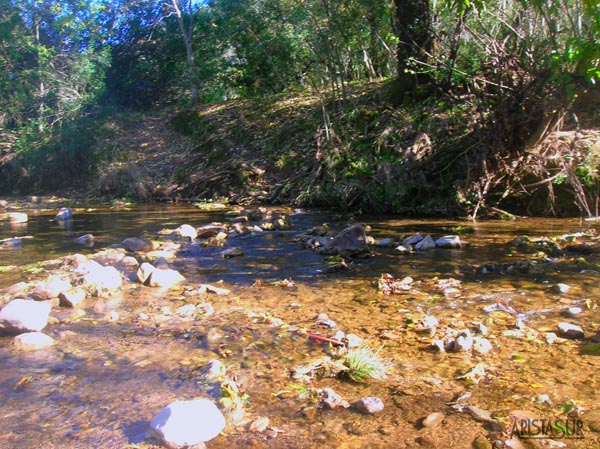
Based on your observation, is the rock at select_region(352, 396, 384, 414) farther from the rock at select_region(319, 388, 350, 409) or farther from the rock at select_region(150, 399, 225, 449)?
the rock at select_region(150, 399, 225, 449)

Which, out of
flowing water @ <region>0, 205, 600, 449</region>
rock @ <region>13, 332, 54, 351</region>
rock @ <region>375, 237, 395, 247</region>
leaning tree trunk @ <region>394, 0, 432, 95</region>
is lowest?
rock @ <region>375, 237, 395, 247</region>

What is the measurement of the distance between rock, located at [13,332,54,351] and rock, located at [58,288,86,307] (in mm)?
791

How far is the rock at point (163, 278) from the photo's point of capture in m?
4.77

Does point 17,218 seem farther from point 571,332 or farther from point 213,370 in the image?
point 571,332

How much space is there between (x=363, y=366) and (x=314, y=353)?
1.38 feet

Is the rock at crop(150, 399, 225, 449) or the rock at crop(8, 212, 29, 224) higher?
the rock at crop(150, 399, 225, 449)

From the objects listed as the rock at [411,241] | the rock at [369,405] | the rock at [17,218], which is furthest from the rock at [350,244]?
the rock at [17,218]

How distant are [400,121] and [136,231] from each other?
17.2ft

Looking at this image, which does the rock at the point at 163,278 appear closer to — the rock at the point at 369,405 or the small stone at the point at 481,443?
the rock at the point at 369,405

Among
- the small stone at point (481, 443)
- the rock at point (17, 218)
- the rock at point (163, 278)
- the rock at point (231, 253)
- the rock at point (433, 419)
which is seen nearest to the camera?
the small stone at point (481, 443)

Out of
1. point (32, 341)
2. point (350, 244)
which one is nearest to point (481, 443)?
point (32, 341)

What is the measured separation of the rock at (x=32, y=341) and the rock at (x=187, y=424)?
1435 mm

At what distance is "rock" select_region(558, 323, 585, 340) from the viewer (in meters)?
3.14

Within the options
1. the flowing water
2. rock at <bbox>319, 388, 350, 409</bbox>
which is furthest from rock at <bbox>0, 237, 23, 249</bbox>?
rock at <bbox>319, 388, 350, 409</bbox>
